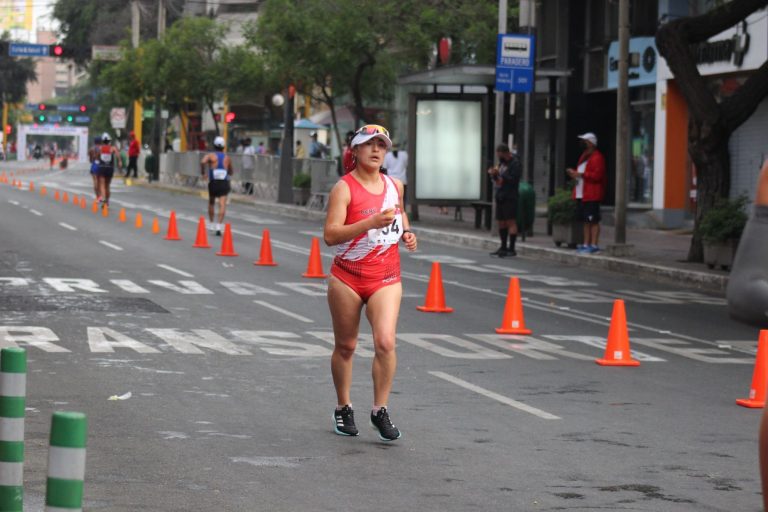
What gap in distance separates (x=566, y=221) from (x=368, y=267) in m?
19.0

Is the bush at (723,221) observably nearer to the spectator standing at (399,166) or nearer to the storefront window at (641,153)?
the storefront window at (641,153)

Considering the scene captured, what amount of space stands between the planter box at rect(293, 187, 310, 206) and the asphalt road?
23584mm

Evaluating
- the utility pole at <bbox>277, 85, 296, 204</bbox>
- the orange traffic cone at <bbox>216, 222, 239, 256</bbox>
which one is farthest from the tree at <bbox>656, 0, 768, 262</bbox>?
the utility pole at <bbox>277, 85, 296, 204</bbox>

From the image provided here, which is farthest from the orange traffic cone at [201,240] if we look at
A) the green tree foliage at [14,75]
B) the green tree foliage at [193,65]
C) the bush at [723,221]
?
the green tree foliage at [14,75]

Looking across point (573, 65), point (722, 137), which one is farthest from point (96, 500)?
point (573, 65)

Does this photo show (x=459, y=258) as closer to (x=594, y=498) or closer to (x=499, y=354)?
(x=499, y=354)

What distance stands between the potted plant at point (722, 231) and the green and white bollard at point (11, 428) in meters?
18.3

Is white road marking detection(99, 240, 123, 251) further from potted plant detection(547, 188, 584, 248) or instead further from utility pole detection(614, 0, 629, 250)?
utility pole detection(614, 0, 629, 250)

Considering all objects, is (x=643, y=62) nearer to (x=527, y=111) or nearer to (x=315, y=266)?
(x=527, y=111)

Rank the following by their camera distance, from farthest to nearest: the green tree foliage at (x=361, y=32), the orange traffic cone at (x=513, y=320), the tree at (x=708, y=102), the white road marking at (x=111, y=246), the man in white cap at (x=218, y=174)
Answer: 1. the green tree foliage at (x=361, y=32)
2. the man in white cap at (x=218, y=174)
3. the white road marking at (x=111, y=246)
4. the tree at (x=708, y=102)
5. the orange traffic cone at (x=513, y=320)

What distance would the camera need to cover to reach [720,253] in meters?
22.8

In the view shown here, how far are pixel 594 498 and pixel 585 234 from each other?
761 inches

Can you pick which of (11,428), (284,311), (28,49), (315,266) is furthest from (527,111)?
(28,49)

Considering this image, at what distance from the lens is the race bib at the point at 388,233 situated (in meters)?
8.92
